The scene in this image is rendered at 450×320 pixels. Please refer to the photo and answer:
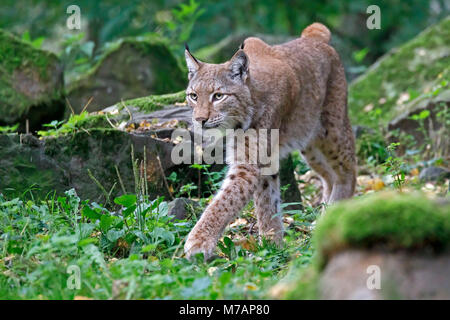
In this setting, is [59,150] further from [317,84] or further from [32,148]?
[317,84]

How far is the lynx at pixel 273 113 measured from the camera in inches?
203

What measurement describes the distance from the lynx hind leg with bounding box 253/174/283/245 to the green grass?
245 mm

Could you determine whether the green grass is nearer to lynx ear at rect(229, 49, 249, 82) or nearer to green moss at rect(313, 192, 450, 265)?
green moss at rect(313, 192, 450, 265)

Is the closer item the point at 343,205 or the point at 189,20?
the point at 343,205

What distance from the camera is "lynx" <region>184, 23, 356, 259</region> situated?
516 cm

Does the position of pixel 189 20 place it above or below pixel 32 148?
above

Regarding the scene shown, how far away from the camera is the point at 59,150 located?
230 inches

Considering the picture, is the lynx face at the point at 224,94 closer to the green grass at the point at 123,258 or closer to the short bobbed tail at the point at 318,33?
the green grass at the point at 123,258

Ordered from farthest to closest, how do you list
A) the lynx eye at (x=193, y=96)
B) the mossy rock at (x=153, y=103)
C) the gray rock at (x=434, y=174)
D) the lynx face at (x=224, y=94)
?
the gray rock at (x=434, y=174)
the mossy rock at (x=153, y=103)
the lynx eye at (x=193, y=96)
the lynx face at (x=224, y=94)

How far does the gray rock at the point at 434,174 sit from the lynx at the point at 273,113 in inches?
41.4

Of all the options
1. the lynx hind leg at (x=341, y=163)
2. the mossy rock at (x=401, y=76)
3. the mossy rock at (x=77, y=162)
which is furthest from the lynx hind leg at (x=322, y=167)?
the mossy rock at (x=401, y=76)

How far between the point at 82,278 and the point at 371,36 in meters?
14.6

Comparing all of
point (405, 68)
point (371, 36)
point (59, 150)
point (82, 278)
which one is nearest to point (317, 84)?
point (59, 150)
